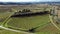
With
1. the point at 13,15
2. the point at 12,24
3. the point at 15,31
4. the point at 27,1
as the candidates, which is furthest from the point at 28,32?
the point at 27,1

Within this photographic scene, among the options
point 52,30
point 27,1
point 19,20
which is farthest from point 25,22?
point 27,1

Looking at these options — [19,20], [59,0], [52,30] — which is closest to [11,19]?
[19,20]

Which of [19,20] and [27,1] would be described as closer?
[19,20]

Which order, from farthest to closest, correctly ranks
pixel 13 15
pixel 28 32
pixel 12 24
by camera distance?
pixel 13 15
pixel 12 24
pixel 28 32

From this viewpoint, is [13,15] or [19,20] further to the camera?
[13,15]

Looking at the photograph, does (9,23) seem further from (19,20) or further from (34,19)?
(34,19)

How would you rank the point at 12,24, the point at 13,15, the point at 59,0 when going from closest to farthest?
1. the point at 12,24
2. the point at 13,15
3. the point at 59,0

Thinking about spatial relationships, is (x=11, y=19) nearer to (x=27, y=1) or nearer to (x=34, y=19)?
(x=34, y=19)

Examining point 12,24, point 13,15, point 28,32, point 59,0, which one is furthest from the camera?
point 59,0
